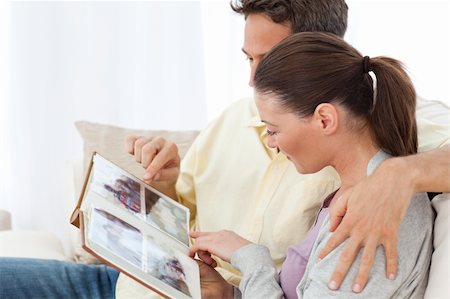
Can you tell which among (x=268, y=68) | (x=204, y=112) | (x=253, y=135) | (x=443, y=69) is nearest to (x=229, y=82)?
(x=204, y=112)

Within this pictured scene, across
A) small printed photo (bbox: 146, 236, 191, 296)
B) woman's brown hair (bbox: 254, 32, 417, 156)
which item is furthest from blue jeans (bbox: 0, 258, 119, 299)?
woman's brown hair (bbox: 254, 32, 417, 156)

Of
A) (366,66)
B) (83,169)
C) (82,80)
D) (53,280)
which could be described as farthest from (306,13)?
(82,80)

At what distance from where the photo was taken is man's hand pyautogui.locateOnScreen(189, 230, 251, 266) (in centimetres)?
140

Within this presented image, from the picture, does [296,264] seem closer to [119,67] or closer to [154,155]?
[154,155]

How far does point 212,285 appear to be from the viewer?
143 cm

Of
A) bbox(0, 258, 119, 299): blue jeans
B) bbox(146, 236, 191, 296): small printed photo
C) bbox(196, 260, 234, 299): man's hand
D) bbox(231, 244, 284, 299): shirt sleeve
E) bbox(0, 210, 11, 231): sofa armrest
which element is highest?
bbox(146, 236, 191, 296): small printed photo

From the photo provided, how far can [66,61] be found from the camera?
111 inches

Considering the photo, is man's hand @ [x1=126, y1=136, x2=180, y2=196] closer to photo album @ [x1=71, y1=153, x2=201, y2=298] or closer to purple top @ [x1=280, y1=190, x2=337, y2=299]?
photo album @ [x1=71, y1=153, x2=201, y2=298]

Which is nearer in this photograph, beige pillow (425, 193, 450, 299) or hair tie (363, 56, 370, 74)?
beige pillow (425, 193, 450, 299)

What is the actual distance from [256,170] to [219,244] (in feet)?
0.98

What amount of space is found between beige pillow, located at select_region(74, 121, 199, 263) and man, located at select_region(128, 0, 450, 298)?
396 millimetres

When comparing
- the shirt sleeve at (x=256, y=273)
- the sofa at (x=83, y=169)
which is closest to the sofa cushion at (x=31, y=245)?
the sofa at (x=83, y=169)

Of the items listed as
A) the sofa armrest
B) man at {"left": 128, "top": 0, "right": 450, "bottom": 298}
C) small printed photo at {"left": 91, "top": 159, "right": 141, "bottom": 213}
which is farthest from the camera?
the sofa armrest

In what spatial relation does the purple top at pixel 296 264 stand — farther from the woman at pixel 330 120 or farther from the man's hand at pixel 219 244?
the man's hand at pixel 219 244
